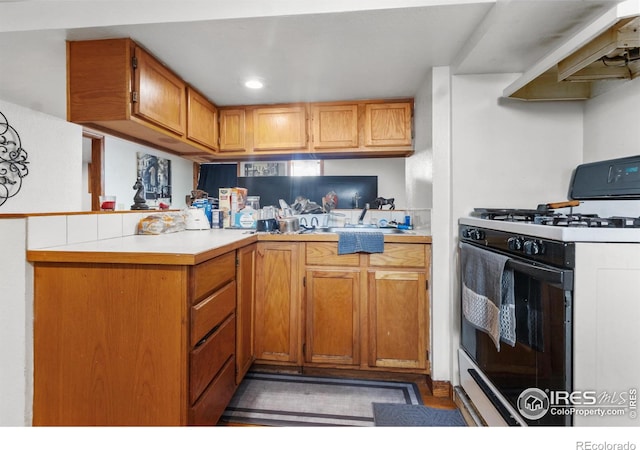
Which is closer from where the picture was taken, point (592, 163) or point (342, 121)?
point (592, 163)

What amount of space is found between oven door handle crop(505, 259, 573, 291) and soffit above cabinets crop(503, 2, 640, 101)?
85 cm

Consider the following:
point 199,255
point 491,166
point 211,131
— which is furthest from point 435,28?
point 211,131

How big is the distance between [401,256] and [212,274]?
112 cm

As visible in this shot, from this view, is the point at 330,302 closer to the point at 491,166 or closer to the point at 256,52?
the point at 491,166

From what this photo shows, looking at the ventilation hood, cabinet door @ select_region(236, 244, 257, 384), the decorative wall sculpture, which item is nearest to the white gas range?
the ventilation hood

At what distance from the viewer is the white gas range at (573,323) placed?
838mm

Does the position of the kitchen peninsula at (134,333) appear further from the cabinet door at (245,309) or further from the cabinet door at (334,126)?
the cabinet door at (334,126)

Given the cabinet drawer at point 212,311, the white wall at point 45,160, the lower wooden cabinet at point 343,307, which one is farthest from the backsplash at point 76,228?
the white wall at point 45,160

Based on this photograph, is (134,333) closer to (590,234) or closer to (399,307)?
(399,307)

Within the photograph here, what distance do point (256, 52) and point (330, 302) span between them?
1527 millimetres

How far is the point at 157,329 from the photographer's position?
3.42 ft

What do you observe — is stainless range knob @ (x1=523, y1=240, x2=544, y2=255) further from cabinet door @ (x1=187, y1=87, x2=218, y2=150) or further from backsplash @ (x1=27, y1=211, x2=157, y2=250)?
cabinet door @ (x1=187, y1=87, x2=218, y2=150)

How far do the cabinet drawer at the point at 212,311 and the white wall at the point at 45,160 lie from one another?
2354mm

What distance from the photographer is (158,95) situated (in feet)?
5.65
